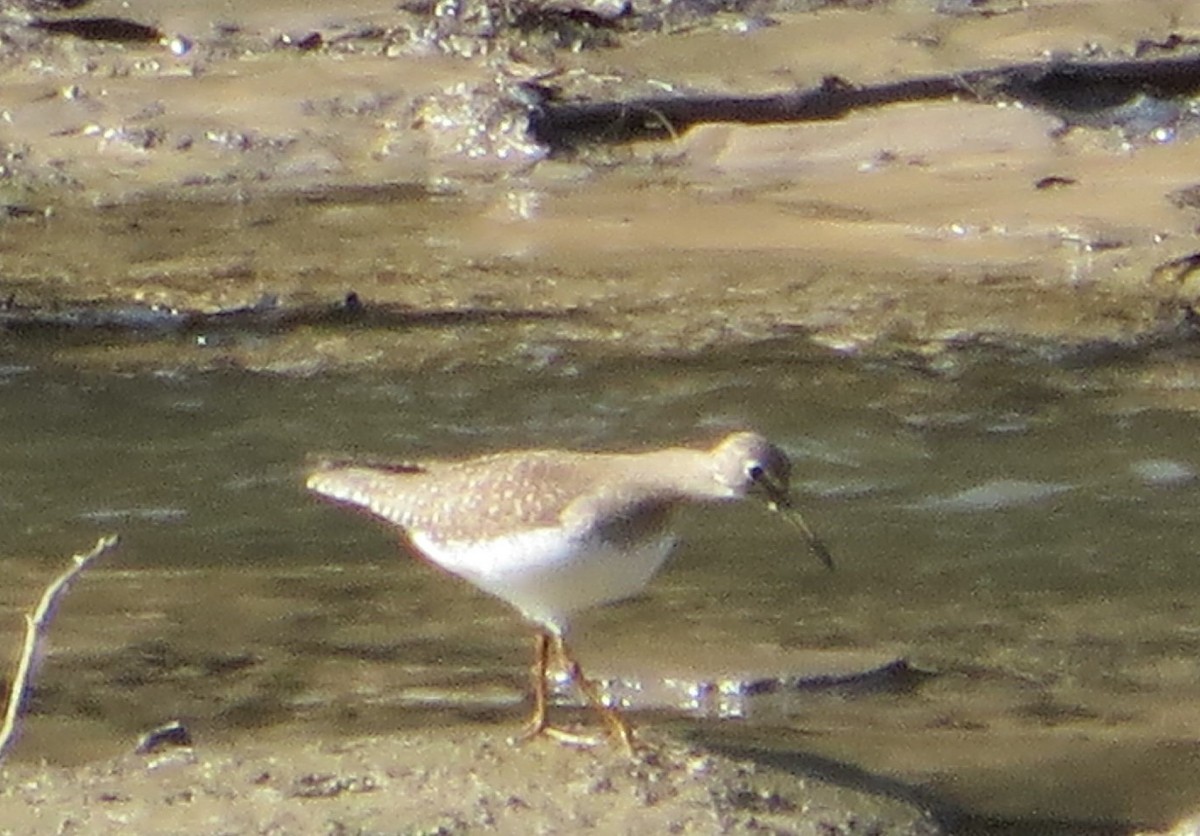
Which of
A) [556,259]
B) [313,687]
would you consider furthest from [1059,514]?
[556,259]

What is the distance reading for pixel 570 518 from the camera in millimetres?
5586

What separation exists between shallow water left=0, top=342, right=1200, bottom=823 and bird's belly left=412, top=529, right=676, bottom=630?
3.03ft

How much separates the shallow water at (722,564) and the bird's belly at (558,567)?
0.92m

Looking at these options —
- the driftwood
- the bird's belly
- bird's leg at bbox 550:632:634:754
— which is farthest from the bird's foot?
the driftwood

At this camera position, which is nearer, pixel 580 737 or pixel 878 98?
pixel 580 737

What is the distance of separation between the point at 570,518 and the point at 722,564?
7.52ft

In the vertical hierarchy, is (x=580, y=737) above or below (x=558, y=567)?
below

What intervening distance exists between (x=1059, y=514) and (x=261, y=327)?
10.6 feet

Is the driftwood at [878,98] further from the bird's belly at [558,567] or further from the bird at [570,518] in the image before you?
the bird's belly at [558,567]

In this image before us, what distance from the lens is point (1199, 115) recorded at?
12.0 metres

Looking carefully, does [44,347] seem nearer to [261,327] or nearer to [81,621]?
[261,327]

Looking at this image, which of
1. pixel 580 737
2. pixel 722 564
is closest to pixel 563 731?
pixel 580 737

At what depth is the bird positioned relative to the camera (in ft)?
18.3

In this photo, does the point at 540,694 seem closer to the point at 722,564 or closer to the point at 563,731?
the point at 563,731
